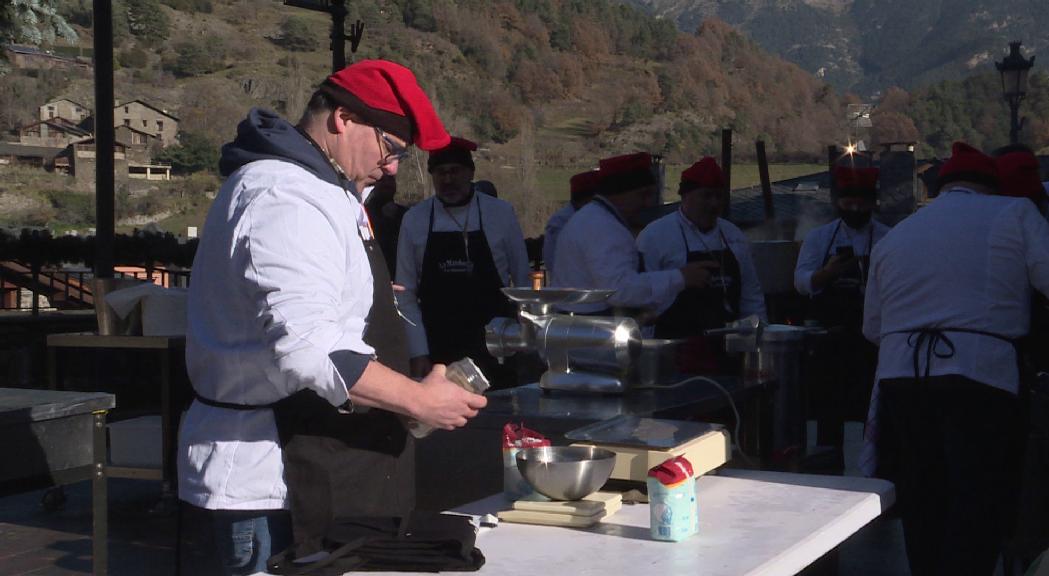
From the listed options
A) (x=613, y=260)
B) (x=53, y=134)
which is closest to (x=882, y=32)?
(x=53, y=134)

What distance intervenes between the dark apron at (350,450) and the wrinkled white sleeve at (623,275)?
1.83 metres

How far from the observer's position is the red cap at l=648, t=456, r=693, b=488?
204cm

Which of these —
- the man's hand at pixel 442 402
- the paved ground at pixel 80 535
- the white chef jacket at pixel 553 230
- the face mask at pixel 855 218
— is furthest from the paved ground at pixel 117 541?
the man's hand at pixel 442 402

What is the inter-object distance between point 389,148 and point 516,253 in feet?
9.45

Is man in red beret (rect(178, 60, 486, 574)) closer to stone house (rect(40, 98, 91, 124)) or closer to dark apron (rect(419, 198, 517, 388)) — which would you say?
dark apron (rect(419, 198, 517, 388))

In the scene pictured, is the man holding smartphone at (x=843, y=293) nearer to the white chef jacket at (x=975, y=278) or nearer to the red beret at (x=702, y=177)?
the red beret at (x=702, y=177)

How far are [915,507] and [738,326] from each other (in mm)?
783

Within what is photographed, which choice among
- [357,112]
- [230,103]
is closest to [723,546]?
[357,112]

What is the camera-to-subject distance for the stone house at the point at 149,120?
7769cm

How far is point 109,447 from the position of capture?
18.9 feet

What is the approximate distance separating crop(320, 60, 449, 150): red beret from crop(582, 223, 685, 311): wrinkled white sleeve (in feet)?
6.39

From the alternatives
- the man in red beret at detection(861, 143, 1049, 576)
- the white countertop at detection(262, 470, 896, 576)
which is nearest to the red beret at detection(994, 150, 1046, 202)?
the man in red beret at detection(861, 143, 1049, 576)

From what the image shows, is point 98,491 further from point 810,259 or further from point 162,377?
point 810,259

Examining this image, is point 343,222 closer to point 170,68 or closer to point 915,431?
point 915,431
